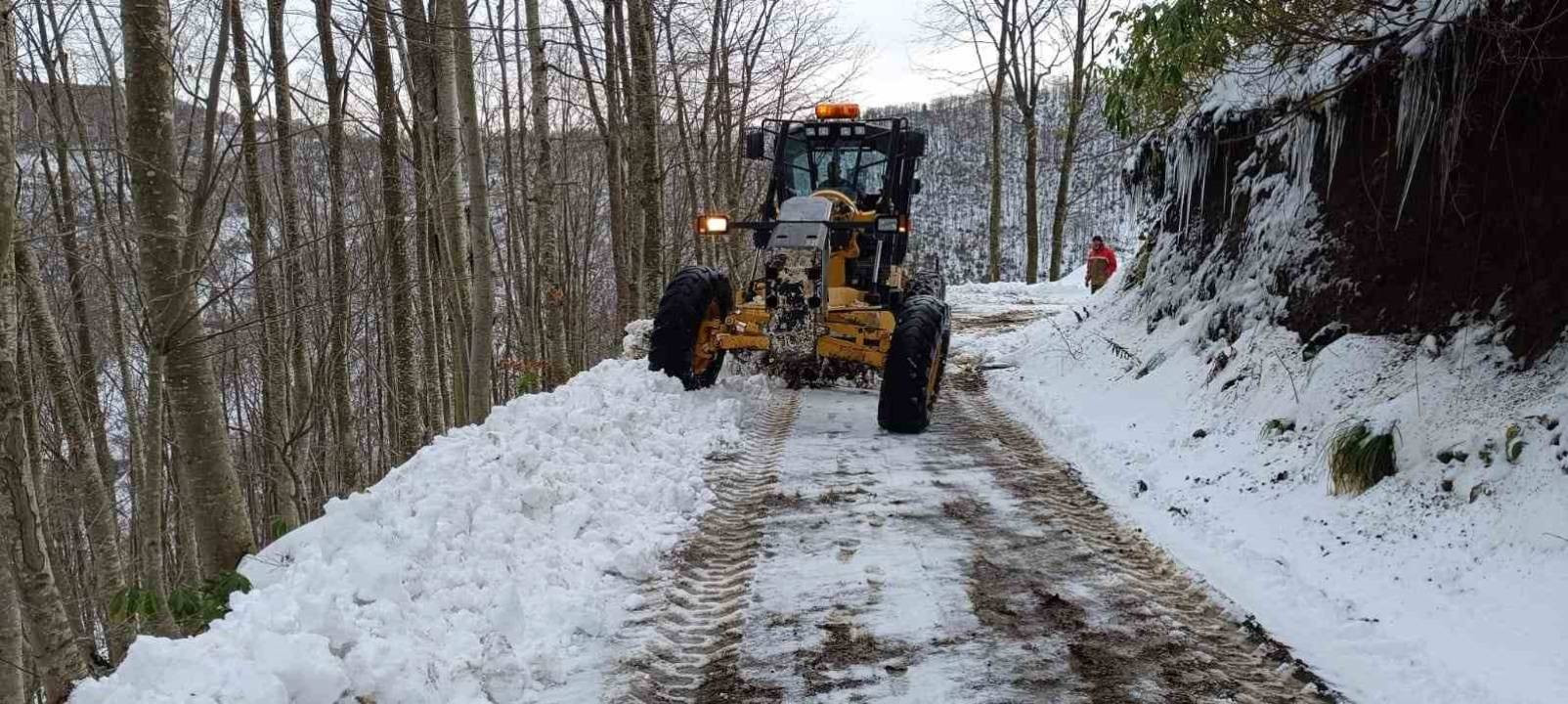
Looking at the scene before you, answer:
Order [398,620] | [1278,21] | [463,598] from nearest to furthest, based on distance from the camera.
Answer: [398,620] < [463,598] < [1278,21]

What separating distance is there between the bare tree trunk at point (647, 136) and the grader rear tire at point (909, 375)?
4856mm

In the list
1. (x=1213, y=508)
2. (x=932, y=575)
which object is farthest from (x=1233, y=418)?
(x=932, y=575)

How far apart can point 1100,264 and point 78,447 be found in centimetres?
1590

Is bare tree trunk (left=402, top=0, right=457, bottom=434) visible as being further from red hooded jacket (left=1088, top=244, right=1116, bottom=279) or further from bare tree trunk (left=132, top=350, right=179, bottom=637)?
red hooded jacket (left=1088, top=244, right=1116, bottom=279)

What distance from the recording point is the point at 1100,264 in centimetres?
1752

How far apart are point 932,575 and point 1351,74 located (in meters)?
4.34

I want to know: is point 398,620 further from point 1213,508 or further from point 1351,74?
point 1351,74

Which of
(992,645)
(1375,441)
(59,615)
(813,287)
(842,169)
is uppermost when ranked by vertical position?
(842,169)

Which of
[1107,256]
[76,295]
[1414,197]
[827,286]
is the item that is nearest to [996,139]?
[1107,256]

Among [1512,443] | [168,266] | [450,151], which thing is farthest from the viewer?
[450,151]

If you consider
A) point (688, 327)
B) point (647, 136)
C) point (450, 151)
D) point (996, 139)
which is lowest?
point (688, 327)

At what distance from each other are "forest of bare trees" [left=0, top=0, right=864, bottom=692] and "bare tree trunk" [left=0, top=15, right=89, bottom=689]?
18mm

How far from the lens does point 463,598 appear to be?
11.8ft

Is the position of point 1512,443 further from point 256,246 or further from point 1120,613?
point 256,246
